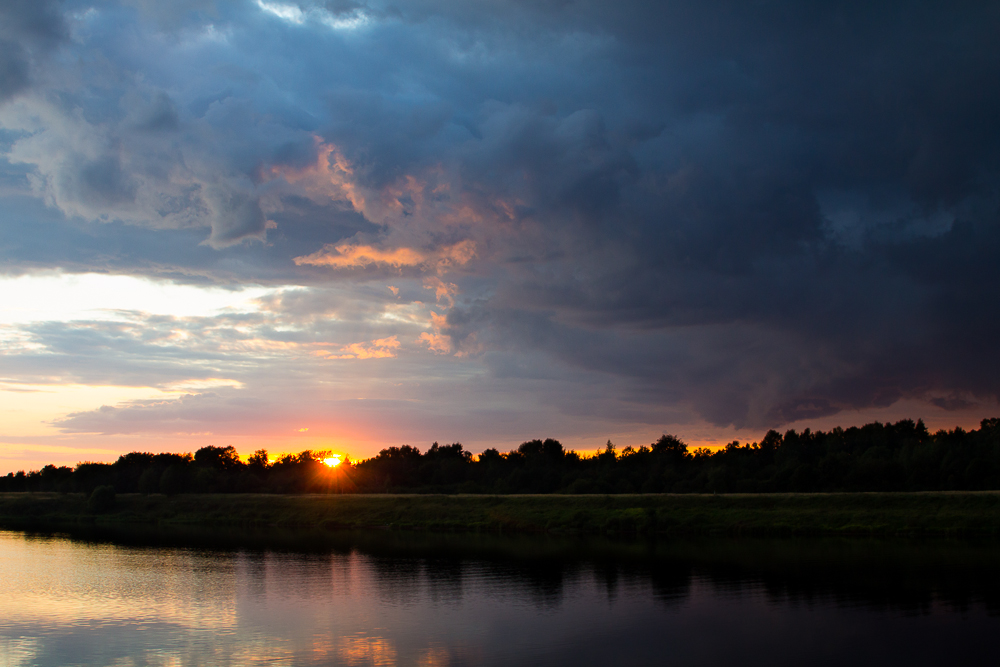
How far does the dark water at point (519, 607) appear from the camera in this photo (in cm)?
2531

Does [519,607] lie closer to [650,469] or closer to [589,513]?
[589,513]

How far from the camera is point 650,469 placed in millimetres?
131875

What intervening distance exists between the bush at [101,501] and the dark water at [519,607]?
6252cm

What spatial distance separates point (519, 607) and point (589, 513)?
46826 mm

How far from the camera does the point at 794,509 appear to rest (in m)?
71.2

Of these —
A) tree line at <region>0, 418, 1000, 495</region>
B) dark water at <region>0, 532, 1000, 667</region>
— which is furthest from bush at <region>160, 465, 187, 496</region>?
dark water at <region>0, 532, 1000, 667</region>

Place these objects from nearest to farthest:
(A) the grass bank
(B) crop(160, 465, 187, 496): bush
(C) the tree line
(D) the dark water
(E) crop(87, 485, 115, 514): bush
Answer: (D) the dark water, (A) the grass bank, (C) the tree line, (E) crop(87, 485, 115, 514): bush, (B) crop(160, 465, 187, 496): bush

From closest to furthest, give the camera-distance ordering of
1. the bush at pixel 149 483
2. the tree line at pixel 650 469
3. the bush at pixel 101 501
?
the tree line at pixel 650 469 → the bush at pixel 101 501 → the bush at pixel 149 483

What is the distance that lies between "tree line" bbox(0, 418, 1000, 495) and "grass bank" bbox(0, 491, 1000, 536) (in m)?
19.2

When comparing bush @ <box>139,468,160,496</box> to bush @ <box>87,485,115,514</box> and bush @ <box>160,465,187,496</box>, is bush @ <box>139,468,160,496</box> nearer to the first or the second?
bush @ <box>160,465,187,496</box>

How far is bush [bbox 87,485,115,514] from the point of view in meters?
113

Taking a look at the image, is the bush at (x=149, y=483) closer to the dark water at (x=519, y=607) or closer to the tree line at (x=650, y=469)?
the tree line at (x=650, y=469)

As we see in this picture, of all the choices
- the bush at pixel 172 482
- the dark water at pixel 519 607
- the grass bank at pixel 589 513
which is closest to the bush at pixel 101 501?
the grass bank at pixel 589 513

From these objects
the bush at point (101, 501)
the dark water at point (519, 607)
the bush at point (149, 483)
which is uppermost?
the bush at point (149, 483)
